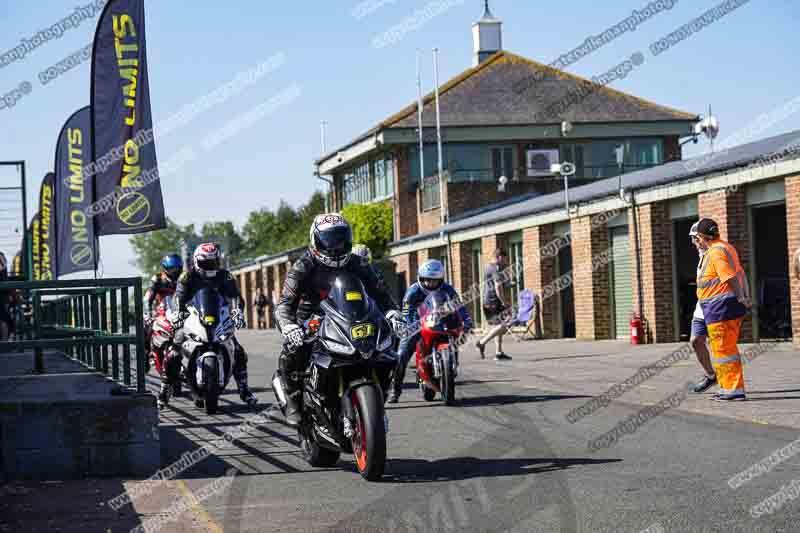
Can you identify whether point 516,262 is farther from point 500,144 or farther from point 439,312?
point 500,144

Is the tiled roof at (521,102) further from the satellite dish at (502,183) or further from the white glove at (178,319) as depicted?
the white glove at (178,319)

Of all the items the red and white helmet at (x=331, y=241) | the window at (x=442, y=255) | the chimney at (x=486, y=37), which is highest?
the chimney at (x=486, y=37)

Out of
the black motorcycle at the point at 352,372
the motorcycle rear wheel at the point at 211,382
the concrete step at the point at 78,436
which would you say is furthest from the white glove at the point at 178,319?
the black motorcycle at the point at 352,372

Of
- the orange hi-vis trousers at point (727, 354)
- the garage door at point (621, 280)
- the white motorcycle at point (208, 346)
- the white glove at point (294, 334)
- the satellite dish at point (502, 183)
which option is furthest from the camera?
the satellite dish at point (502, 183)

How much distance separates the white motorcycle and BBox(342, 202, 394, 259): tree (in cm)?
4020

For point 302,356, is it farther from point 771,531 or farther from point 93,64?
point 93,64

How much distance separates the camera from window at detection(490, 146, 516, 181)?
51281 millimetres

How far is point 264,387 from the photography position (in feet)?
53.6

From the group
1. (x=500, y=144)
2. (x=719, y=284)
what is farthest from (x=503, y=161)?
(x=719, y=284)

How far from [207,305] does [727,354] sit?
17.8 feet

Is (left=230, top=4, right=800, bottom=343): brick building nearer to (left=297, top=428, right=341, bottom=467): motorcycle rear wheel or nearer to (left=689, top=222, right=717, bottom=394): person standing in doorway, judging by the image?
(left=689, top=222, right=717, bottom=394): person standing in doorway

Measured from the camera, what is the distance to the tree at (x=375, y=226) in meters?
53.1

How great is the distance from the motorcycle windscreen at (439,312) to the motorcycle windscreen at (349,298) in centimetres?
523

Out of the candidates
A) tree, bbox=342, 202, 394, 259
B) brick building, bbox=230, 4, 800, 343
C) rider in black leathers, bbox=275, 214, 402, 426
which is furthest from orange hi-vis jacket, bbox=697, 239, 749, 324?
tree, bbox=342, 202, 394, 259
